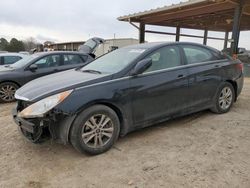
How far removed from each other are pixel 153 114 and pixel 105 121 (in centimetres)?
84

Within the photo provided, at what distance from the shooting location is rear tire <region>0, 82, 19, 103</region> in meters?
6.66

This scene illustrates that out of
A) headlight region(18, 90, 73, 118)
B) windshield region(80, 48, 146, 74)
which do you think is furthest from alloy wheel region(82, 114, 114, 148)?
windshield region(80, 48, 146, 74)

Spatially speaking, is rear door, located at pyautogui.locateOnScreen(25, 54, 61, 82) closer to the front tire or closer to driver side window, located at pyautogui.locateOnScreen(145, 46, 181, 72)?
driver side window, located at pyautogui.locateOnScreen(145, 46, 181, 72)

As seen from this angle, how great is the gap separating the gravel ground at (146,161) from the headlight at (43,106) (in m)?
0.64

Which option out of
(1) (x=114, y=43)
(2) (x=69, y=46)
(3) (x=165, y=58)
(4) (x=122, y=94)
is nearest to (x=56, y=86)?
(4) (x=122, y=94)

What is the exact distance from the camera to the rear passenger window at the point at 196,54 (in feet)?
14.0

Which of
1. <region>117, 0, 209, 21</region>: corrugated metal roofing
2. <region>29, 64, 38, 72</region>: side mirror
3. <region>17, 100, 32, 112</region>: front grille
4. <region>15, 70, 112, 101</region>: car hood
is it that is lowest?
<region>17, 100, 32, 112</region>: front grille

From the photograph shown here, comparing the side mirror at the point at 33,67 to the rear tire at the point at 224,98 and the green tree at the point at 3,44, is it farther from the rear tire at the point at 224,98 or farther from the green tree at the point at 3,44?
the green tree at the point at 3,44

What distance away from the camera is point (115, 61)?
13.2 feet

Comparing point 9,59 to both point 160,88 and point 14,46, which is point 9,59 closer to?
point 160,88

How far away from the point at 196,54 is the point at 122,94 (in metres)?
1.83

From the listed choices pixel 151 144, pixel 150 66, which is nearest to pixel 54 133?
pixel 151 144

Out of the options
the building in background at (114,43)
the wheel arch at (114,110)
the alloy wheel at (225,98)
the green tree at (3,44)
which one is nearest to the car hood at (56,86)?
the wheel arch at (114,110)

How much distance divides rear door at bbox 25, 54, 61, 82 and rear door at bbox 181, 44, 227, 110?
4.36 m
